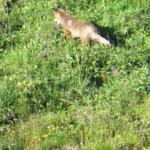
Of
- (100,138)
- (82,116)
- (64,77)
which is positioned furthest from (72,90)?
(100,138)

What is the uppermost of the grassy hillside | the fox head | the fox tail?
the fox head

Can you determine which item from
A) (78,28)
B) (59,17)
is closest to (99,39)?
(78,28)

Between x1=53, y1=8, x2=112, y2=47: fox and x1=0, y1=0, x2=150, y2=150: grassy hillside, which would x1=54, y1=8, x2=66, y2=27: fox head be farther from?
x1=0, y1=0, x2=150, y2=150: grassy hillside

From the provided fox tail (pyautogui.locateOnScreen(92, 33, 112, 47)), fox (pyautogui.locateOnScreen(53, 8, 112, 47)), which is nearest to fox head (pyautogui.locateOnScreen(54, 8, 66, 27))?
fox (pyautogui.locateOnScreen(53, 8, 112, 47))

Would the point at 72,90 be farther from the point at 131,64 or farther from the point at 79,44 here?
the point at 79,44

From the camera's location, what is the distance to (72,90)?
9.34 m

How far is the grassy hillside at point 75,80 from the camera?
8133mm

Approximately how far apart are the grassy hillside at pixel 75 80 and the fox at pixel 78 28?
175mm

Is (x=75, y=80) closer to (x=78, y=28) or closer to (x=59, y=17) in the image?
(x=78, y=28)

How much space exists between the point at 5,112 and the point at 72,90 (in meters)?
1.13

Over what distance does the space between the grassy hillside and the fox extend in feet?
0.57

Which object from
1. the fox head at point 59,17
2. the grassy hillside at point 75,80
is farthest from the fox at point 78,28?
the grassy hillside at point 75,80

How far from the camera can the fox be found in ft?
35.6

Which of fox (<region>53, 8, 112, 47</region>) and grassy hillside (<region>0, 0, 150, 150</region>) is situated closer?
grassy hillside (<region>0, 0, 150, 150</region>)
